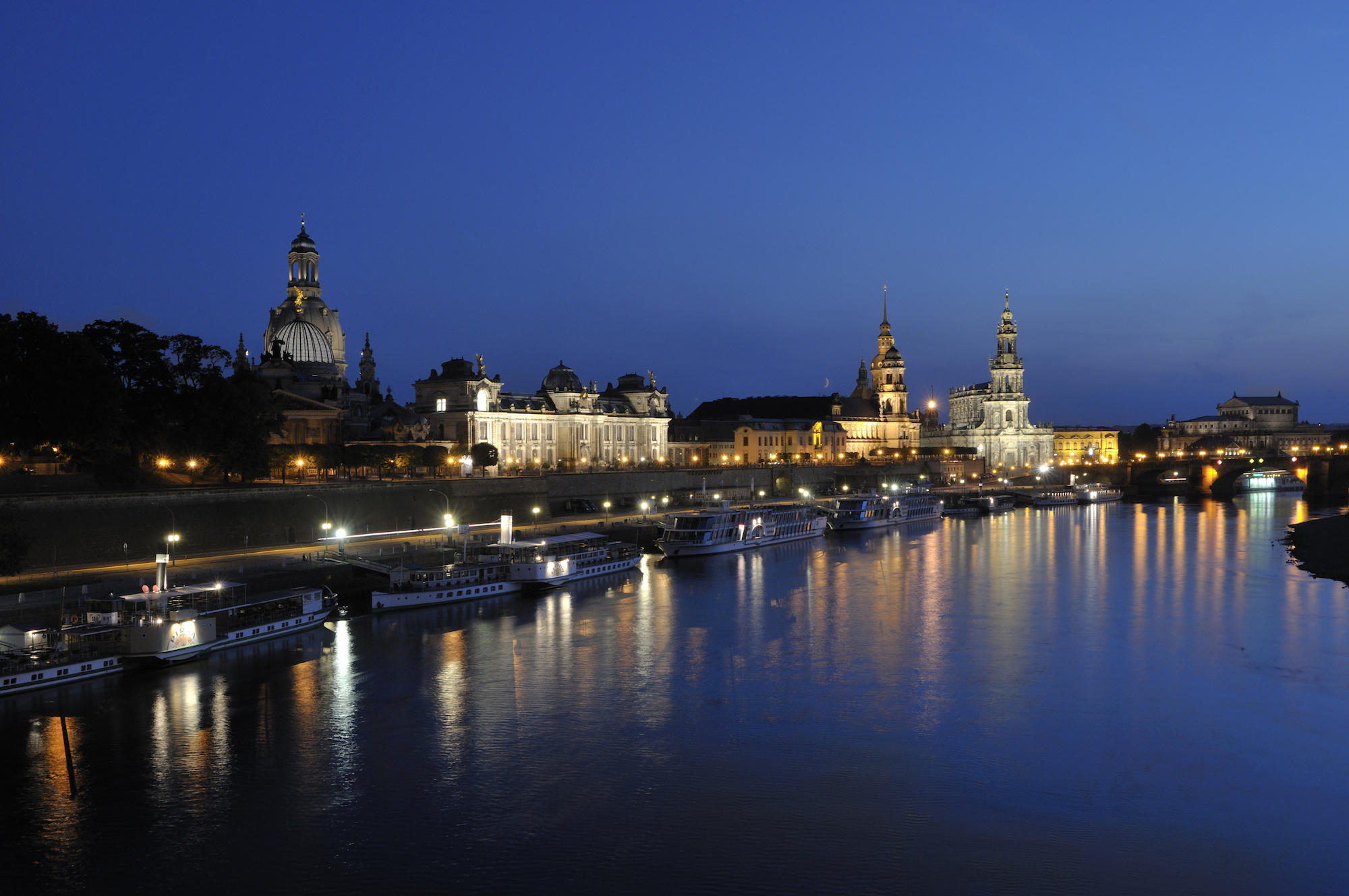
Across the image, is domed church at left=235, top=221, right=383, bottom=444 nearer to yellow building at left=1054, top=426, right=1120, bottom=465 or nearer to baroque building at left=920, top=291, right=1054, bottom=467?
baroque building at left=920, top=291, right=1054, bottom=467

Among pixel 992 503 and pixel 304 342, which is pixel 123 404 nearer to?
pixel 304 342

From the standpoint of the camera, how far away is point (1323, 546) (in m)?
50.5

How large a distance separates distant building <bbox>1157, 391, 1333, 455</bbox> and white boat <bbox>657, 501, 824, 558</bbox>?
109542 millimetres

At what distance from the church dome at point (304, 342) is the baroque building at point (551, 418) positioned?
7788 millimetres

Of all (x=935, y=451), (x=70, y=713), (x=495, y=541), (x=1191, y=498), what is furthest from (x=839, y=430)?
(x=70, y=713)

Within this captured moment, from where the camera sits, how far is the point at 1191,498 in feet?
326

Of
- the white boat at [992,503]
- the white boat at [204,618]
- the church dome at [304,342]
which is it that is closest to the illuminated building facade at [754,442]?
the white boat at [992,503]

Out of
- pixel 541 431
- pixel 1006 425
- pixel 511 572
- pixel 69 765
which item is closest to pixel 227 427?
pixel 511 572

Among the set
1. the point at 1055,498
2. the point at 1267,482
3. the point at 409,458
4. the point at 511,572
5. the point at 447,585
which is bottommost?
the point at 1055,498

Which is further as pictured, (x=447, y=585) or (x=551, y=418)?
(x=551, y=418)

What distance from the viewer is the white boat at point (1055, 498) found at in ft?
307

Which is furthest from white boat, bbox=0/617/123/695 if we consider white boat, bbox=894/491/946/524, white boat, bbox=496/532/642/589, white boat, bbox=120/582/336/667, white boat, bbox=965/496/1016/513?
white boat, bbox=965/496/1016/513

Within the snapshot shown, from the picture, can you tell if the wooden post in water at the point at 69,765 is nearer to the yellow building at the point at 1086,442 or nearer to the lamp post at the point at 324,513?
the lamp post at the point at 324,513

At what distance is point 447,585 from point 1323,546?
138ft
